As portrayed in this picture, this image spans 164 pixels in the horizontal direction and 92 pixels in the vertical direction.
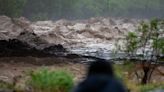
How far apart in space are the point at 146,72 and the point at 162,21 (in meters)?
2.15

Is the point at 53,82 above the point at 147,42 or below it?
below

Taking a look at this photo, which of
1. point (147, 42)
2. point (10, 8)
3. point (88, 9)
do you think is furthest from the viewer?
point (88, 9)

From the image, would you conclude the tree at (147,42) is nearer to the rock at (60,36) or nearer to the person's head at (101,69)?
the rock at (60,36)

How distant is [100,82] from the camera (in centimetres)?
419

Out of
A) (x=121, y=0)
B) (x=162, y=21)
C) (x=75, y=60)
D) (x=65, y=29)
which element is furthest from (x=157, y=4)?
(x=162, y=21)

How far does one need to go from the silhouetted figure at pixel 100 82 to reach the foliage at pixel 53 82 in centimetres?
784

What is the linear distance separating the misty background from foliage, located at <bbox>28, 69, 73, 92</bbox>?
55237 mm

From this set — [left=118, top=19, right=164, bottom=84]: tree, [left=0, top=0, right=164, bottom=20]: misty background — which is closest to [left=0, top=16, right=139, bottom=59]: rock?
[left=118, top=19, right=164, bottom=84]: tree

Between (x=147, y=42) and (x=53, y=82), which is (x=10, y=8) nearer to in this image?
(x=147, y=42)

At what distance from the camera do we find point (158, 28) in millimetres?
17469

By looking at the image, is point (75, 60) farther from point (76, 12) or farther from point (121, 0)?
point (121, 0)

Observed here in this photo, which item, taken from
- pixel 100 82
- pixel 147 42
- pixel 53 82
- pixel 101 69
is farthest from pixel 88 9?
pixel 100 82

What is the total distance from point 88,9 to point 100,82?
10112cm

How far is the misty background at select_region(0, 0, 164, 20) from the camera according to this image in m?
81.0
